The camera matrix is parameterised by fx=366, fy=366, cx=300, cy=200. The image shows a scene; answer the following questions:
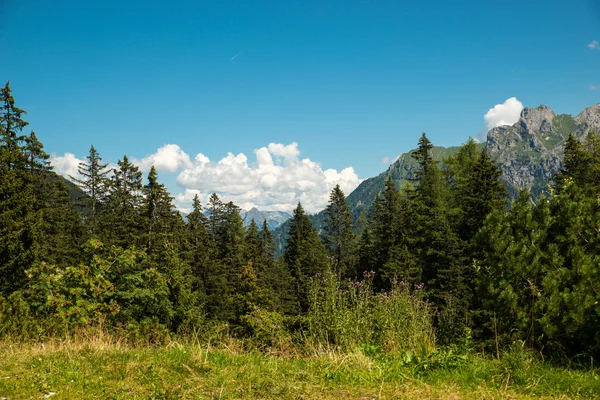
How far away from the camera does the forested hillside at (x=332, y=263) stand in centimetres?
637

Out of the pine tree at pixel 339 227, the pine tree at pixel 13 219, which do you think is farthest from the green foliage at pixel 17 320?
the pine tree at pixel 339 227

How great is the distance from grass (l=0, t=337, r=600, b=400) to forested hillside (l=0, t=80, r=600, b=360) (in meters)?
0.89

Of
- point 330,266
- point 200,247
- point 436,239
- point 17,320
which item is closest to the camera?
point 17,320

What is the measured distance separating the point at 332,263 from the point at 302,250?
97.2 ft

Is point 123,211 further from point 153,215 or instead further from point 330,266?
point 330,266

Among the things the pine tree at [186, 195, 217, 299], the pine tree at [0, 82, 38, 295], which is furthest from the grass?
the pine tree at [186, 195, 217, 299]

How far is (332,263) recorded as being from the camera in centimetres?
1456

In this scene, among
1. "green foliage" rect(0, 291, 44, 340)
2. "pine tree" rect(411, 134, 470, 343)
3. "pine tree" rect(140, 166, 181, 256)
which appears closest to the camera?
"green foliage" rect(0, 291, 44, 340)

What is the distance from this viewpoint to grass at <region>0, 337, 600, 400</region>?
12.3 ft

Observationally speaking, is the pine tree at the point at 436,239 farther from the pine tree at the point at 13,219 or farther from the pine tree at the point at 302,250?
the pine tree at the point at 13,219

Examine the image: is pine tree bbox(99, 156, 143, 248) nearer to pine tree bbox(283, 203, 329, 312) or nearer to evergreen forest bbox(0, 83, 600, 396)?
evergreen forest bbox(0, 83, 600, 396)

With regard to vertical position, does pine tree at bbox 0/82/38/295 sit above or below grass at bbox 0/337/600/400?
above

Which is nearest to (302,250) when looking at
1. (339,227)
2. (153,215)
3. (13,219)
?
(339,227)

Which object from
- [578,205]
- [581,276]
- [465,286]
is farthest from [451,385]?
[465,286]
